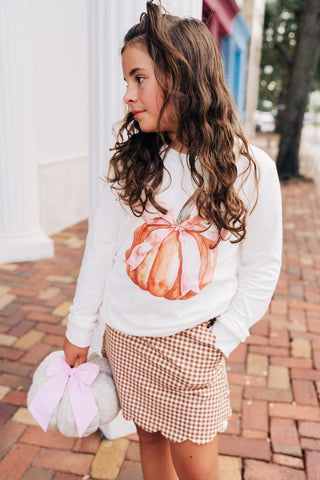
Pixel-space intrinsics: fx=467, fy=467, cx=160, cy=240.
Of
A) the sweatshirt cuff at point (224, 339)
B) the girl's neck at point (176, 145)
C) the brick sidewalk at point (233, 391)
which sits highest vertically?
the girl's neck at point (176, 145)

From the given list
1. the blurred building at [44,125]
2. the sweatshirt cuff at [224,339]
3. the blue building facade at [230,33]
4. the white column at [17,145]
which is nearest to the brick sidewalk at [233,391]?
the white column at [17,145]

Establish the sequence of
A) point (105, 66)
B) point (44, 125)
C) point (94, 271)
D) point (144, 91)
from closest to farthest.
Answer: point (144, 91)
point (94, 271)
point (105, 66)
point (44, 125)

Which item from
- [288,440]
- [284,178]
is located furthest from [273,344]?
[284,178]

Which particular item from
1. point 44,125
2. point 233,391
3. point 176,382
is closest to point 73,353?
Result: point 176,382

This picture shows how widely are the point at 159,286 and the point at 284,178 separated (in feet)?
30.1

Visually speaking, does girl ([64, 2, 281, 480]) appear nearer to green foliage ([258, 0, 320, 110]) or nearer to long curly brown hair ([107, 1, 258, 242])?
long curly brown hair ([107, 1, 258, 242])

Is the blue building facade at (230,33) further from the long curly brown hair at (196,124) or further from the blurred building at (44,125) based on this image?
the long curly brown hair at (196,124)

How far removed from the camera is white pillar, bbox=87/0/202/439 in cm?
174

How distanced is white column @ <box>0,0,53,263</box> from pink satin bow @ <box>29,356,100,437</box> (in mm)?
3190

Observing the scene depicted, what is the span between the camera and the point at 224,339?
1.29 m

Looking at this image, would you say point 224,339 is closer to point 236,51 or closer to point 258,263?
point 258,263

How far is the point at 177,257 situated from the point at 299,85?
9362 millimetres

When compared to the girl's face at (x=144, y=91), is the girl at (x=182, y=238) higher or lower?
lower

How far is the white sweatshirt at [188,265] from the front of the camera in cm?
125
